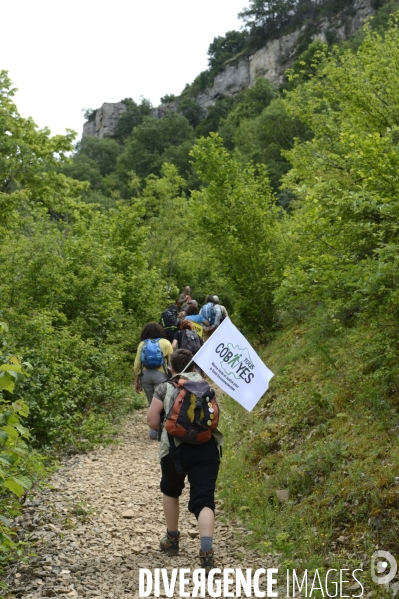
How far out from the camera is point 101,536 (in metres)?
5.70

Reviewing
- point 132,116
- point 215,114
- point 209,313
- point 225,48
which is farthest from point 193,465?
point 225,48

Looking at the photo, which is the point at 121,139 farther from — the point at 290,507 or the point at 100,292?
the point at 290,507

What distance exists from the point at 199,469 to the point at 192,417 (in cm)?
45

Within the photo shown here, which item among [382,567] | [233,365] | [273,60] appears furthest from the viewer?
[273,60]

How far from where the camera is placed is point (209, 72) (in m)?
118

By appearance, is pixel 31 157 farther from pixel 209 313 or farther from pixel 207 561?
pixel 207 561

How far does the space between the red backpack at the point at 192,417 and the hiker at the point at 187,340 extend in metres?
4.68

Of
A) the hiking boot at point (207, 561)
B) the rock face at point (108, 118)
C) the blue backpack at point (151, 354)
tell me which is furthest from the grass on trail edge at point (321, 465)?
the rock face at point (108, 118)

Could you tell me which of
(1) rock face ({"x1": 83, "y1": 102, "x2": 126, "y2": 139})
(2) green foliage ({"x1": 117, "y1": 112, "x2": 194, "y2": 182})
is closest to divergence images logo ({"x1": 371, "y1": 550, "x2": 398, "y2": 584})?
(2) green foliage ({"x1": 117, "y1": 112, "x2": 194, "y2": 182})

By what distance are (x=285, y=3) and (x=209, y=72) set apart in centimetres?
1992

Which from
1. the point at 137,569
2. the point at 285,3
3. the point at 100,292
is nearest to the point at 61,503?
the point at 137,569

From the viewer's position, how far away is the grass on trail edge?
4.93 m

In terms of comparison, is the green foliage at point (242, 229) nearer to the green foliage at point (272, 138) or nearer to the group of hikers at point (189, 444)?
the group of hikers at point (189, 444)

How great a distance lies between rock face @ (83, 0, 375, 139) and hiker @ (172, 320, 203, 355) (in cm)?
8572
